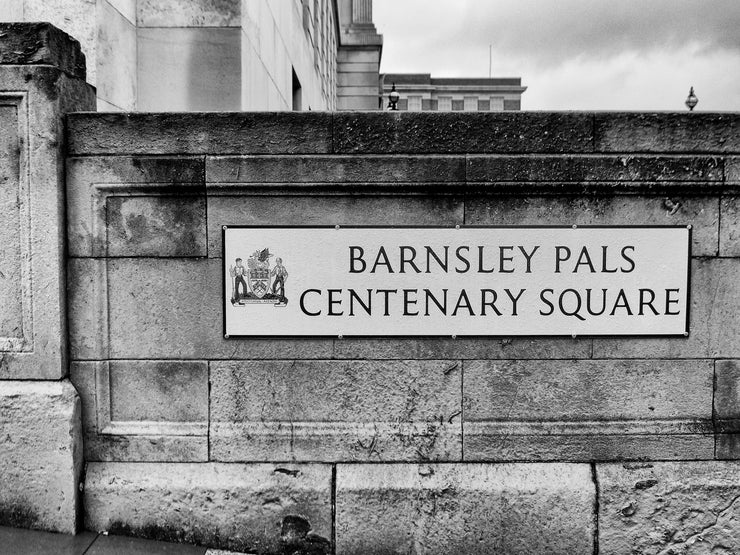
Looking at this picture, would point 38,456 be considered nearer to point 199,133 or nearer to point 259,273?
point 259,273

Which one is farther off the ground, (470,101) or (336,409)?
(470,101)

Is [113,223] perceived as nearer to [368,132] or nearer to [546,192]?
[368,132]

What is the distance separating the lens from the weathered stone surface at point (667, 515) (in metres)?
3.37

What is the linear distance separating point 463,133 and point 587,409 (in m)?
1.71

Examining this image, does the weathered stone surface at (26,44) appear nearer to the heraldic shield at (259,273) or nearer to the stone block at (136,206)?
the stone block at (136,206)

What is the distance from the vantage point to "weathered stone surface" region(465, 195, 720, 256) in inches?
135

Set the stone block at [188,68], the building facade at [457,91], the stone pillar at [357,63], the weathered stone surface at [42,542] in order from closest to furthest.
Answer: the weathered stone surface at [42,542], the stone block at [188,68], the stone pillar at [357,63], the building facade at [457,91]

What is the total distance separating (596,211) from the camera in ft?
11.3

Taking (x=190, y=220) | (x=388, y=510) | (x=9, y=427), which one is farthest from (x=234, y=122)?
(x=388, y=510)

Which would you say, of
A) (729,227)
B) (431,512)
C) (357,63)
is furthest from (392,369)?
(357,63)

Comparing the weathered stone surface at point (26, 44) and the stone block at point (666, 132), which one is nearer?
the weathered stone surface at point (26, 44)

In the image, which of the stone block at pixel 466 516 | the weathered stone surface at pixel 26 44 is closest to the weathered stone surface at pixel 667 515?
the stone block at pixel 466 516

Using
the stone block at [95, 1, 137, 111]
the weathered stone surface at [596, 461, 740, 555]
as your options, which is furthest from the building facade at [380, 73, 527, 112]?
the weathered stone surface at [596, 461, 740, 555]

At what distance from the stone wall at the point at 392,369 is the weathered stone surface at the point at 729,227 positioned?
0.01m
